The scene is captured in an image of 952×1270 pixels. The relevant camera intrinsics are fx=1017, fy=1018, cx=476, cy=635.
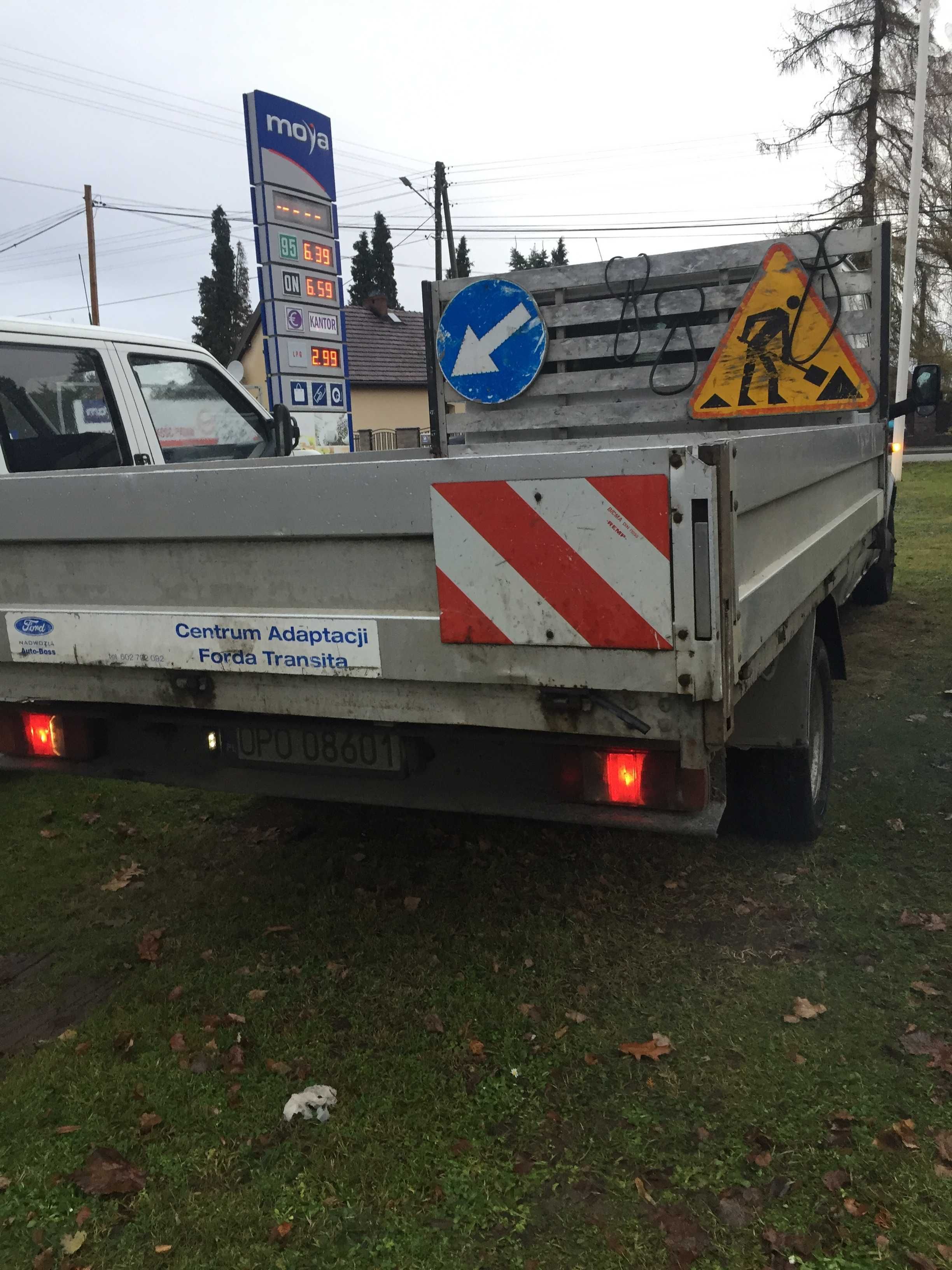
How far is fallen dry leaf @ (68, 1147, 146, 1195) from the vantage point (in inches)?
98.4

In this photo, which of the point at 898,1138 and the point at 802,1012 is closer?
the point at 898,1138

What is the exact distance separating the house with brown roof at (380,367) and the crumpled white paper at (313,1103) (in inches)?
1505

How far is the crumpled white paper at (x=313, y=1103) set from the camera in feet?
9.00

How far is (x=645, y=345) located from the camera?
590cm

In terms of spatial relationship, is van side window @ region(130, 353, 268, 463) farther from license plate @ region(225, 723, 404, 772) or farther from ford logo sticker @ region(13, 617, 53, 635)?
license plate @ region(225, 723, 404, 772)

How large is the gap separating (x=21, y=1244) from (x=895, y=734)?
4848 mm

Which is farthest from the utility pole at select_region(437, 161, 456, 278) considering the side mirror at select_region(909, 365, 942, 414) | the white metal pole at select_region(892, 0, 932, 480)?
the side mirror at select_region(909, 365, 942, 414)

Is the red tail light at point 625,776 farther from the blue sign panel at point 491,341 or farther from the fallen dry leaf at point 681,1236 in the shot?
the blue sign panel at point 491,341

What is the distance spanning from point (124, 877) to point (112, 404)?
2.34 meters

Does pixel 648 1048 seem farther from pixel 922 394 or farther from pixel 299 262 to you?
pixel 299 262

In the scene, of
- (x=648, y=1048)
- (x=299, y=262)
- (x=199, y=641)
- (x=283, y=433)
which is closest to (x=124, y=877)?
(x=199, y=641)

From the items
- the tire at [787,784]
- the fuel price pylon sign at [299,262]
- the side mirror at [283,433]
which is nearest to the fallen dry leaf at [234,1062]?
the tire at [787,784]

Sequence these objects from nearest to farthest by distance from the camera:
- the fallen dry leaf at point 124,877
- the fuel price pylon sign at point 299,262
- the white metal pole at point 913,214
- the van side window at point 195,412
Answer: the fallen dry leaf at point 124,877 < the van side window at point 195,412 < the fuel price pylon sign at point 299,262 < the white metal pole at point 913,214

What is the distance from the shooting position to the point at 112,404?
5.12 meters
